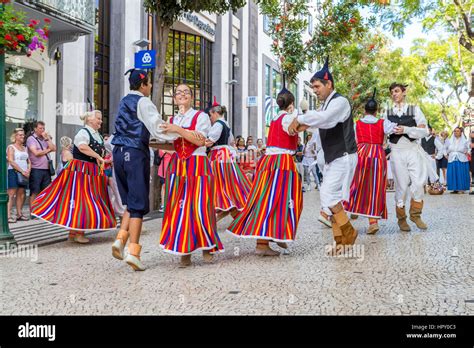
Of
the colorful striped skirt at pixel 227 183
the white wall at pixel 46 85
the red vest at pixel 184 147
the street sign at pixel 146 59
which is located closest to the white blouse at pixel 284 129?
the red vest at pixel 184 147

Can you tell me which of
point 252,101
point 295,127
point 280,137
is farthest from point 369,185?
point 252,101

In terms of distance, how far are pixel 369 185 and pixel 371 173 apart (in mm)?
180

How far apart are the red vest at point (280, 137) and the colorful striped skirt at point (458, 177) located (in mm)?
13230

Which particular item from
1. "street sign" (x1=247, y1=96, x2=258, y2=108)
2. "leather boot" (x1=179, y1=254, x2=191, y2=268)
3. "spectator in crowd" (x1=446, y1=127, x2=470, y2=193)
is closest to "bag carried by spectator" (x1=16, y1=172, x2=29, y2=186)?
"leather boot" (x1=179, y1=254, x2=191, y2=268)

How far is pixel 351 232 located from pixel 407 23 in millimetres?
17257

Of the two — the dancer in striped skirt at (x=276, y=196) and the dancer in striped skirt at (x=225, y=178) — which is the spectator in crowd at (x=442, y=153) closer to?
the dancer in striped skirt at (x=225, y=178)

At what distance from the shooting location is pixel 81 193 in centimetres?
776

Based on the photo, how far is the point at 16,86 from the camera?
13781 mm

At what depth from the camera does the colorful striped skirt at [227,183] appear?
8.69 meters

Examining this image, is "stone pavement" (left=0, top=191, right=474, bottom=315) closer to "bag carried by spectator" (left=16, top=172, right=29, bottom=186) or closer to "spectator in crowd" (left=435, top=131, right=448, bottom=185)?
"bag carried by spectator" (left=16, top=172, right=29, bottom=186)

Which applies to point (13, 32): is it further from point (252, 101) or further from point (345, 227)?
point (252, 101)
